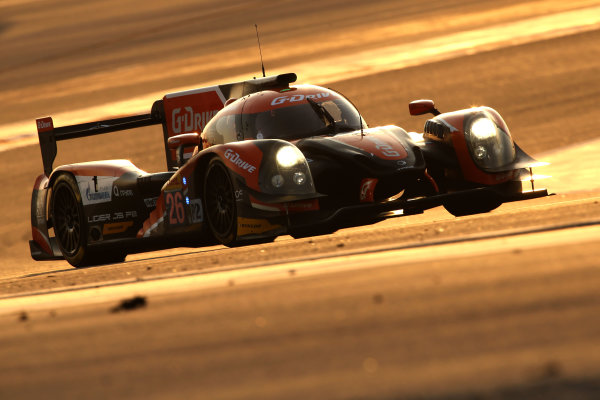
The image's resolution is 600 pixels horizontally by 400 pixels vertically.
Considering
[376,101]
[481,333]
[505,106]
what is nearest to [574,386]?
[481,333]

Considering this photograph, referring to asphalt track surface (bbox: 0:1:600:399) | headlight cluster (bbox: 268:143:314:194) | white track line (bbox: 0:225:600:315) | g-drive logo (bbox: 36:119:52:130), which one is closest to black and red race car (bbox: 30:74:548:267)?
headlight cluster (bbox: 268:143:314:194)

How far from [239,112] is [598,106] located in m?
10.1

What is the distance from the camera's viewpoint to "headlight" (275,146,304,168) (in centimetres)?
1002

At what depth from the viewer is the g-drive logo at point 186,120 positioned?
13625 millimetres

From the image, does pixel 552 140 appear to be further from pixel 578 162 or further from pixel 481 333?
pixel 481 333

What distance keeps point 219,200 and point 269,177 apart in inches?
31.0

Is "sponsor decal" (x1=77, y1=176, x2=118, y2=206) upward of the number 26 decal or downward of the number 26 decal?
upward

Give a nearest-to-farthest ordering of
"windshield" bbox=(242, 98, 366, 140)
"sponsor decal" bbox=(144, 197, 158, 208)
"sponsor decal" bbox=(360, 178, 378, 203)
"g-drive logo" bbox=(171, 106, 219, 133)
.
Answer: "sponsor decal" bbox=(360, 178, 378, 203)
"windshield" bbox=(242, 98, 366, 140)
"sponsor decal" bbox=(144, 197, 158, 208)
"g-drive logo" bbox=(171, 106, 219, 133)

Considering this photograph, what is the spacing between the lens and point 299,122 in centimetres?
1158

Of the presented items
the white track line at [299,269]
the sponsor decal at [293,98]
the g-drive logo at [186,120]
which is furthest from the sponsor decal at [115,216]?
the white track line at [299,269]

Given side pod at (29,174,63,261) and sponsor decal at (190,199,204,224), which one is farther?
side pod at (29,174,63,261)

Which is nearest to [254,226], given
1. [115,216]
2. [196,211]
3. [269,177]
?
[269,177]

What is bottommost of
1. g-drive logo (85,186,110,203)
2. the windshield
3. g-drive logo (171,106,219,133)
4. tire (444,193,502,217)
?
tire (444,193,502,217)

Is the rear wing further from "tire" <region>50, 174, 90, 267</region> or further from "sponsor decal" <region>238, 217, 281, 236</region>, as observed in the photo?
"sponsor decal" <region>238, 217, 281, 236</region>
